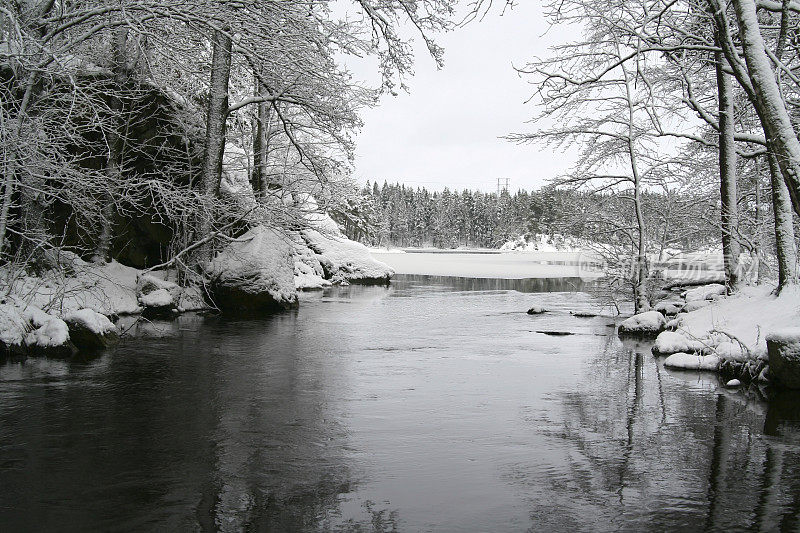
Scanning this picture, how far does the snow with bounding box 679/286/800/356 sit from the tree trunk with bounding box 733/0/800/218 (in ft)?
5.31

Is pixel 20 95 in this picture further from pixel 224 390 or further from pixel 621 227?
pixel 621 227

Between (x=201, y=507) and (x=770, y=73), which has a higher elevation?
(x=770, y=73)

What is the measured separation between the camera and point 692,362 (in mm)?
10250

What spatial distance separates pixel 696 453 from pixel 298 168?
21.3m

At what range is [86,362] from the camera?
10.1 meters

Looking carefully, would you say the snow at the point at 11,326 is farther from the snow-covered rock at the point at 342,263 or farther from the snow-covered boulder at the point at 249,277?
the snow-covered rock at the point at 342,263

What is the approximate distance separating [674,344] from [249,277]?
11.5m

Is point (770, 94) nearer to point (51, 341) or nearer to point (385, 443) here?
point (385, 443)

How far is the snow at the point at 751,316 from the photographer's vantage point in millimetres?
9273

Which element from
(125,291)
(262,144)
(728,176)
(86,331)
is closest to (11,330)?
(86,331)

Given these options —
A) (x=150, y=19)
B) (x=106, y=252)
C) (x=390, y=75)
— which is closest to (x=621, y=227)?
(x=390, y=75)

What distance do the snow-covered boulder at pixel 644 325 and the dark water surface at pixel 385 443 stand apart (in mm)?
2878

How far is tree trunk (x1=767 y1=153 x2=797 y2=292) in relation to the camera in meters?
10.0

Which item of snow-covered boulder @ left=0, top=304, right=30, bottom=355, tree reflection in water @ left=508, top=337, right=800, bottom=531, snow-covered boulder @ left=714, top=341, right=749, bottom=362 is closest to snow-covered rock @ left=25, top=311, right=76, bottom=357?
snow-covered boulder @ left=0, top=304, right=30, bottom=355
